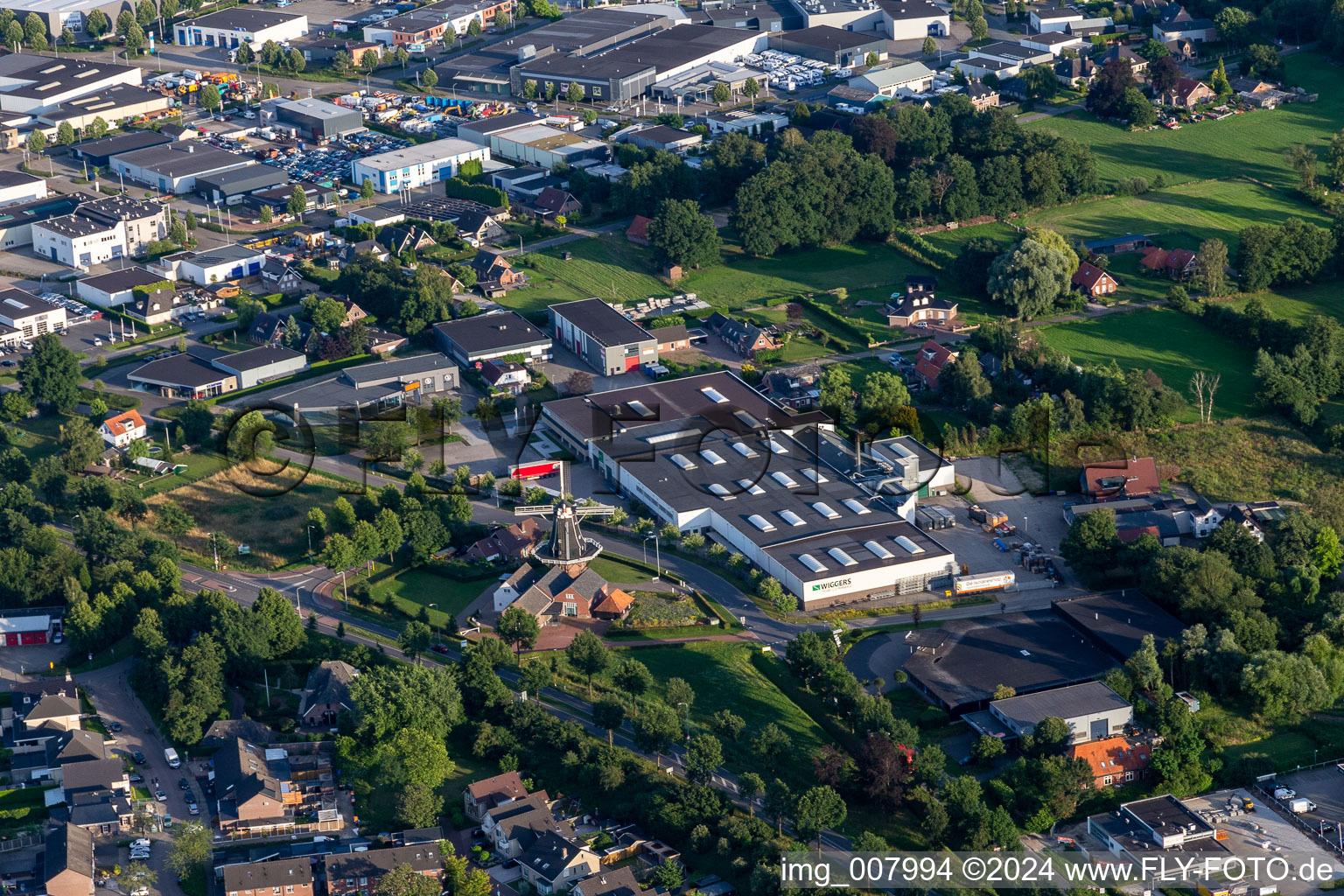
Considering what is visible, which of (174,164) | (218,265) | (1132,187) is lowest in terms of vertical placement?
(218,265)

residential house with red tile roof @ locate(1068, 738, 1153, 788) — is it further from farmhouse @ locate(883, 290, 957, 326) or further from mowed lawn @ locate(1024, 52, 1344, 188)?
mowed lawn @ locate(1024, 52, 1344, 188)

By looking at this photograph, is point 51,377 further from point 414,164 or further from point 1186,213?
point 1186,213

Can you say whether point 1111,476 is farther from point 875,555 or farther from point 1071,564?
point 875,555

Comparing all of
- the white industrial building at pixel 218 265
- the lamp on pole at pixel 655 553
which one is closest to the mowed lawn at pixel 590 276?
the white industrial building at pixel 218 265

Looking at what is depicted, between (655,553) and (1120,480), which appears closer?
(655,553)

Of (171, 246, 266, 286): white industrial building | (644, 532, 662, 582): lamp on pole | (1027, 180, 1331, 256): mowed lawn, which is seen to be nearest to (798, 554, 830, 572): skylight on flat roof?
(644, 532, 662, 582): lamp on pole

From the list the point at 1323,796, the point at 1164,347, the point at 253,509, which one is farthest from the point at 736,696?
the point at 1164,347

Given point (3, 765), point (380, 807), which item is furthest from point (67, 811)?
point (380, 807)

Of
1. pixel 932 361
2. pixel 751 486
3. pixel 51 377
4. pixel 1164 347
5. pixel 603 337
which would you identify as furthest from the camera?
pixel 1164 347
